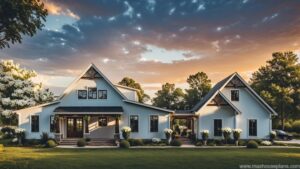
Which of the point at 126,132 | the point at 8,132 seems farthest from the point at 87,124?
the point at 8,132

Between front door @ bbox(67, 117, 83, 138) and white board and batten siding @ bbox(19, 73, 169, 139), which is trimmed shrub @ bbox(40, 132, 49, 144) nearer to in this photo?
white board and batten siding @ bbox(19, 73, 169, 139)

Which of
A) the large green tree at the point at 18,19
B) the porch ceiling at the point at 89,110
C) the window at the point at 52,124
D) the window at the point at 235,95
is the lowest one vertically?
the window at the point at 52,124

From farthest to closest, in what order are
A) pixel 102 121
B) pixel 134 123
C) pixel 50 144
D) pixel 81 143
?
1. pixel 102 121
2. pixel 134 123
3. pixel 81 143
4. pixel 50 144

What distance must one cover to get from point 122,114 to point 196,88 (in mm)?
33483

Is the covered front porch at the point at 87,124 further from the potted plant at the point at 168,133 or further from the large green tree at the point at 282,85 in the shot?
the large green tree at the point at 282,85

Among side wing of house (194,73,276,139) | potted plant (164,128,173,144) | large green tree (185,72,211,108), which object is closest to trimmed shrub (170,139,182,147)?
potted plant (164,128,173,144)

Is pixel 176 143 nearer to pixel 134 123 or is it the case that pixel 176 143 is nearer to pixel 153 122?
pixel 153 122

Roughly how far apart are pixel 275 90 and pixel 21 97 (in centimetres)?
3411

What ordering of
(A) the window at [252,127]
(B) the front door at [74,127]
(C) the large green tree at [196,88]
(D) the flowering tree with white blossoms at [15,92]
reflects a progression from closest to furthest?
(D) the flowering tree with white blossoms at [15,92], (A) the window at [252,127], (B) the front door at [74,127], (C) the large green tree at [196,88]

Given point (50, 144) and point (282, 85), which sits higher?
point (282, 85)

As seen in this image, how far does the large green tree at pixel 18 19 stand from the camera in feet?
55.5

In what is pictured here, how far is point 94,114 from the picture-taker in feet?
105

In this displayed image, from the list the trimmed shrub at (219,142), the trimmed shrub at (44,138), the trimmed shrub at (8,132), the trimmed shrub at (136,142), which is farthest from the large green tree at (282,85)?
the trimmed shrub at (8,132)

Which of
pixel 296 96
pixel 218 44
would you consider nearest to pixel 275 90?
pixel 296 96
